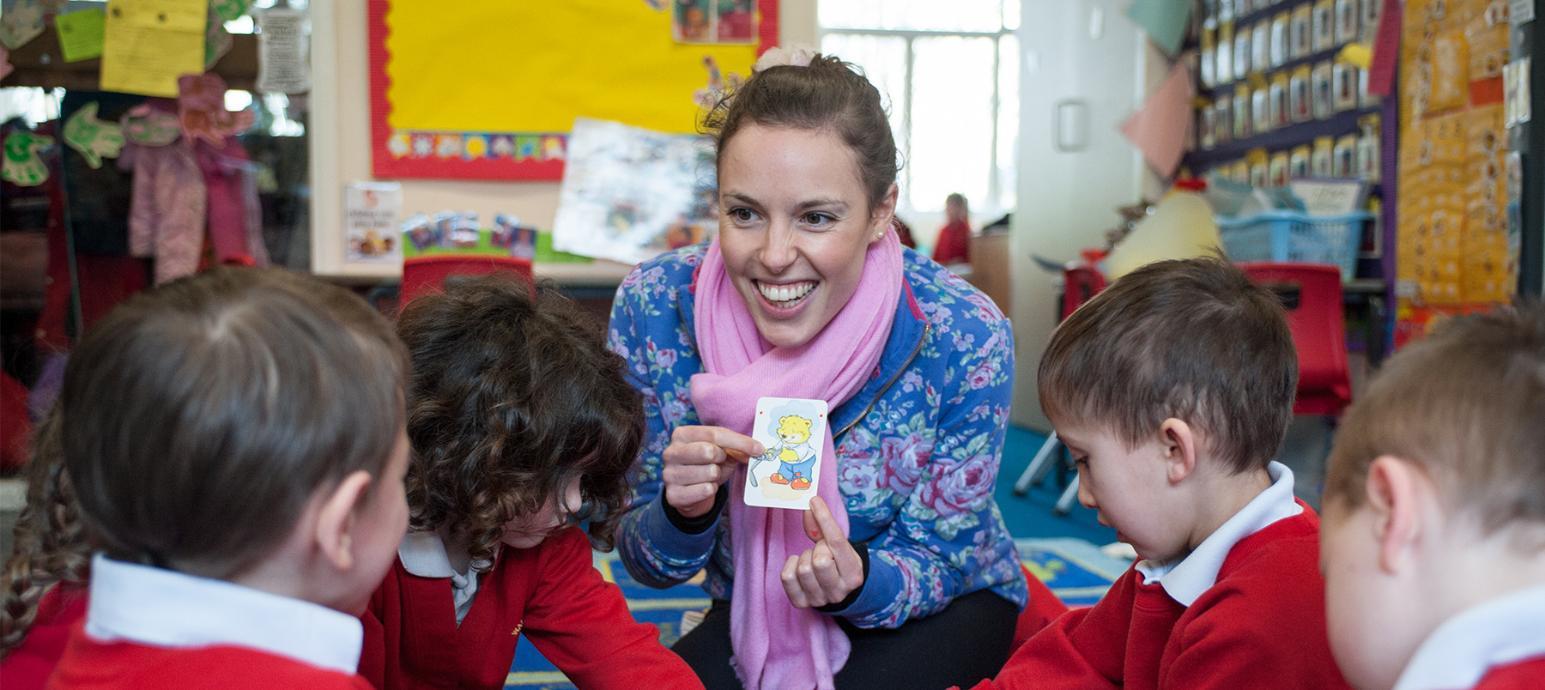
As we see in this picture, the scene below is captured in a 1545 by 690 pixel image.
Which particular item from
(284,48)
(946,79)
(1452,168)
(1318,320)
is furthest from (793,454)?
(946,79)

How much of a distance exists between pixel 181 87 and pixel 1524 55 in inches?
131

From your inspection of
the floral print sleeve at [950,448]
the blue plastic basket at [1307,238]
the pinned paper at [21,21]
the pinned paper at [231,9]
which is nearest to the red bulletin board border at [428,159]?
the pinned paper at [231,9]

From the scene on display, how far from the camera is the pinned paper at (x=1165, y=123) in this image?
5.92 m

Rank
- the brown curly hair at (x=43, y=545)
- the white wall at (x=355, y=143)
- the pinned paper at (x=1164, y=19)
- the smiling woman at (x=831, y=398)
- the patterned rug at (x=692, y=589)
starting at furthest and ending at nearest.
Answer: the pinned paper at (x=1164, y=19) → the white wall at (x=355, y=143) → the patterned rug at (x=692, y=589) → the smiling woman at (x=831, y=398) → the brown curly hair at (x=43, y=545)

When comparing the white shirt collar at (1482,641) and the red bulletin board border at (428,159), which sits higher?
the red bulletin board border at (428,159)

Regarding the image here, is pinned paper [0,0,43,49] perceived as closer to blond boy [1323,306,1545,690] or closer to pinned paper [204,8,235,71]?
pinned paper [204,8,235,71]

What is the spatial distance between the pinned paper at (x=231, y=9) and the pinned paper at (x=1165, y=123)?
4.23 meters

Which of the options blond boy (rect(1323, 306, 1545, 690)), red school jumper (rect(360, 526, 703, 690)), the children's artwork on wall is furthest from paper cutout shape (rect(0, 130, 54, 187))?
blond boy (rect(1323, 306, 1545, 690))

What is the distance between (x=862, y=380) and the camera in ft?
5.68

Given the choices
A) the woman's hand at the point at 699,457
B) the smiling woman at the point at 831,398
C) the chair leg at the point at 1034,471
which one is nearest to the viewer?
the woman's hand at the point at 699,457

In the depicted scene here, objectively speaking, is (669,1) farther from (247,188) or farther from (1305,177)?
(1305,177)

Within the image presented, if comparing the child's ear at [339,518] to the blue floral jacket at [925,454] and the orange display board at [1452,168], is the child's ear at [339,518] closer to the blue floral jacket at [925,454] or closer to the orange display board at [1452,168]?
the blue floral jacket at [925,454]

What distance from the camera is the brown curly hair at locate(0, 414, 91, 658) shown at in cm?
103

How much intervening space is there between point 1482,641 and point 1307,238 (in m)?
3.83
